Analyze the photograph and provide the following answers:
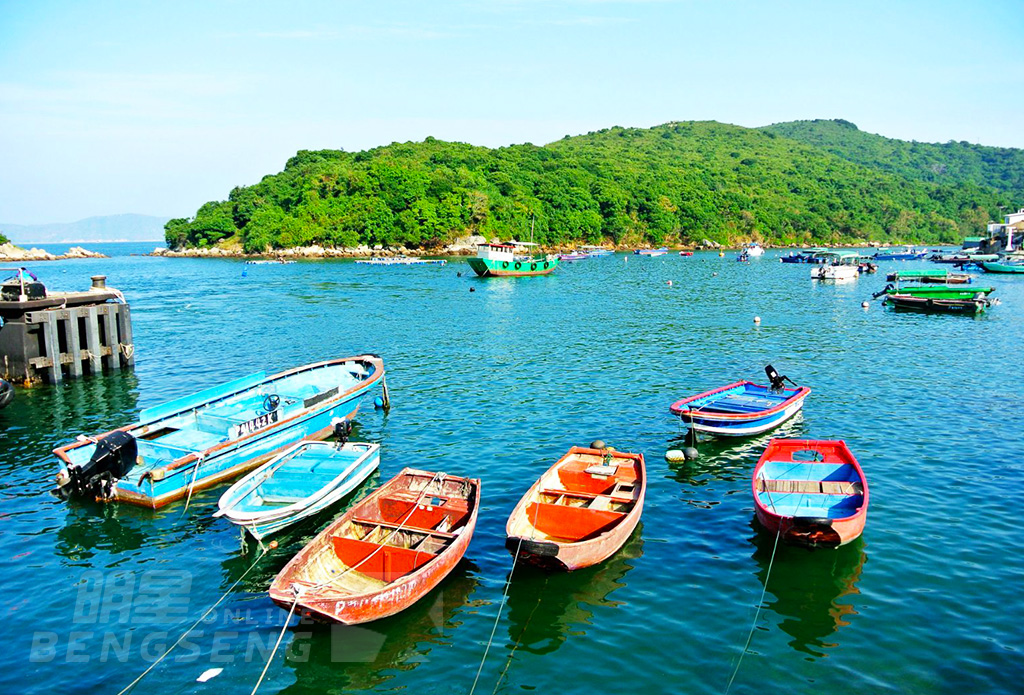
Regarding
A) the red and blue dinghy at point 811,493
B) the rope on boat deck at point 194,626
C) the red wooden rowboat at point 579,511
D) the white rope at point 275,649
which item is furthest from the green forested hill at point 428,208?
the white rope at point 275,649

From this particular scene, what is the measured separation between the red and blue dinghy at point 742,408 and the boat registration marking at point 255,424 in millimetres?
13498

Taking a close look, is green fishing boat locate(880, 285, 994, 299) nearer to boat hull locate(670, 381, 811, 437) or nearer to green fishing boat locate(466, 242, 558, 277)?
boat hull locate(670, 381, 811, 437)

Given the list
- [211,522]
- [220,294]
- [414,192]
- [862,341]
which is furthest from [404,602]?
[414,192]

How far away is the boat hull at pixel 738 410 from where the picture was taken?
77.9 ft

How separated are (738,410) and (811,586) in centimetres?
986

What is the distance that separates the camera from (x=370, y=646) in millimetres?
13203

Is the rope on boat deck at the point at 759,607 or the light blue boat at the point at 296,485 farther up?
the light blue boat at the point at 296,485

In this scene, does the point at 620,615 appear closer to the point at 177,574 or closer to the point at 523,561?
the point at 523,561

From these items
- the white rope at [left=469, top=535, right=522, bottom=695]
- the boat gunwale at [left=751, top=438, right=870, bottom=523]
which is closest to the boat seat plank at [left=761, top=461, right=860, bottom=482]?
the boat gunwale at [left=751, top=438, right=870, bottom=523]

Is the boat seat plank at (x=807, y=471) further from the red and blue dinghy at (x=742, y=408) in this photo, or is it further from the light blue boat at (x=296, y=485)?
the light blue boat at (x=296, y=485)

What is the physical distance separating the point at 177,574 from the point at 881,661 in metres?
14.9

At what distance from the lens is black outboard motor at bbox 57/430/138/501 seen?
18781mm

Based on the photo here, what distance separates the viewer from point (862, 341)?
4453 cm

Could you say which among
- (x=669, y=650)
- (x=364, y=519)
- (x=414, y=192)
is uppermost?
(x=414, y=192)
